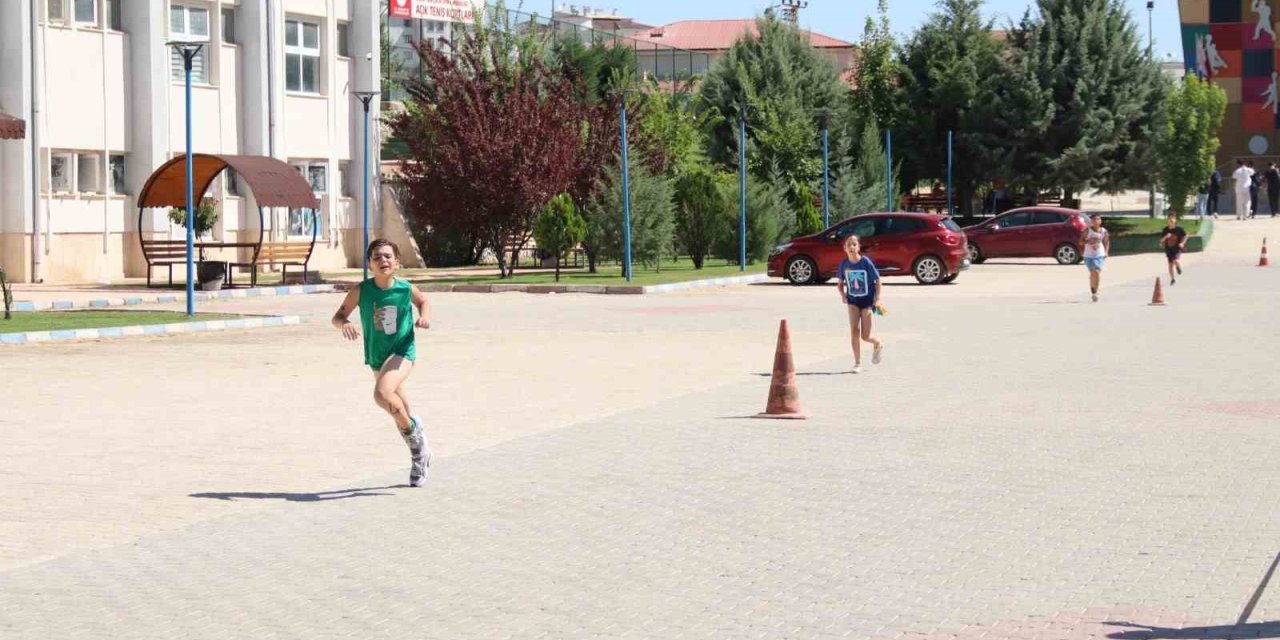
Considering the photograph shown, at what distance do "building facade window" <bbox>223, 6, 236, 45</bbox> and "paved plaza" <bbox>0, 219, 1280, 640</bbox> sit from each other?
82.4ft

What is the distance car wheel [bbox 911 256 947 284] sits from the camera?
131 ft

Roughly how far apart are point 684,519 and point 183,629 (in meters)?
3.37

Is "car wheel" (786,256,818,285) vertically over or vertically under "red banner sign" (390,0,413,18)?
under

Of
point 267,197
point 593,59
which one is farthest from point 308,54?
point 593,59

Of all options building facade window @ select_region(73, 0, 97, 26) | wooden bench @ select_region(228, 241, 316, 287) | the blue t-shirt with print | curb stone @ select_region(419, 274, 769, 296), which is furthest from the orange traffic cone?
building facade window @ select_region(73, 0, 97, 26)

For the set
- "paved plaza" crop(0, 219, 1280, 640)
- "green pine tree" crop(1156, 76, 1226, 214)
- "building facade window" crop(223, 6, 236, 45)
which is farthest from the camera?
"green pine tree" crop(1156, 76, 1226, 214)

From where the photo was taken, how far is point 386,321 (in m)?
11.8

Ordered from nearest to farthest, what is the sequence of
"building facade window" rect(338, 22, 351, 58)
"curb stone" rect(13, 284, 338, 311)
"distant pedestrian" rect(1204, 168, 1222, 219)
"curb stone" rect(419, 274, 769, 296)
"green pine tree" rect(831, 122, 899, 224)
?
1. "curb stone" rect(13, 284, 338, 311)
2. "curb stone" rect(419, 274, 769, 296)
3. "building facade window" rect(338, 22, 351, 58)
4. "green pine tree" rect(831, 122, 899, 224)
5. "distant pedestrian" rect(1204, 168, 1222, 219)

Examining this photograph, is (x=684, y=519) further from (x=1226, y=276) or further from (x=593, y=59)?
(x=593, y=59)

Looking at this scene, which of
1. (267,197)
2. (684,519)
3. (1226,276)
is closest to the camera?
(684,519)

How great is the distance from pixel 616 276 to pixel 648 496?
1207 inches

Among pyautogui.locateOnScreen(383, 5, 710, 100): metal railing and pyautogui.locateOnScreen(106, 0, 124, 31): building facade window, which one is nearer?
pyautogui.locateOnScreen(106, 0, 124, 31): building facade window

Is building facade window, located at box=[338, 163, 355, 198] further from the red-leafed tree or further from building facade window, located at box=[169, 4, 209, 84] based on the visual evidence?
building facade window, located at box=[169, 4, 209, 84]

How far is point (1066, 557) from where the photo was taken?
914cm
